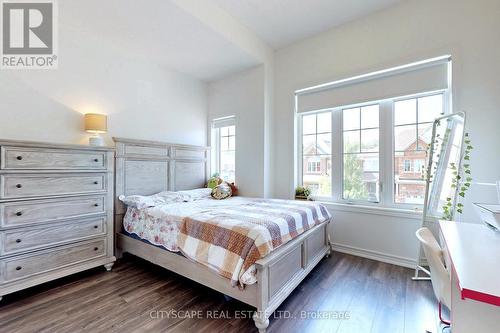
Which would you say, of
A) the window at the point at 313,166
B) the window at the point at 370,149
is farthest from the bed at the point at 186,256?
the window at the point at 313,166

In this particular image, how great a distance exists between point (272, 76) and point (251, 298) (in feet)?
10.6

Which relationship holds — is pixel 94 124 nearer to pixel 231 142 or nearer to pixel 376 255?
pixel 231 142

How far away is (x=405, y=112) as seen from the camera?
2.79m

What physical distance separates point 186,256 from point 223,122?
2.65 meters

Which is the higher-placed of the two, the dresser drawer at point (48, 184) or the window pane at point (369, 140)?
the window pane at point (369, 140)

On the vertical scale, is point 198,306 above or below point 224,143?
below

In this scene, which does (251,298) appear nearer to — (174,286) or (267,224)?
(267,224)

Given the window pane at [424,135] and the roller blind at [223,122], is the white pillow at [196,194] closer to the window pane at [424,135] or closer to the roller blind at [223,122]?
the roller blind at [223,122]

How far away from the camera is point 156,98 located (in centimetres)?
349

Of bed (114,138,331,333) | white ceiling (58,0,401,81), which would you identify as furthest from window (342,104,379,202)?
white ceiling (58,0,401,81)

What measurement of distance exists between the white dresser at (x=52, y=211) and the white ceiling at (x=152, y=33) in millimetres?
1472

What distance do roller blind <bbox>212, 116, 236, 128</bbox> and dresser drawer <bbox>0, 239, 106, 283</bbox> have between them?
2549 mm

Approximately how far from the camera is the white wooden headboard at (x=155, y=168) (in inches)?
112
